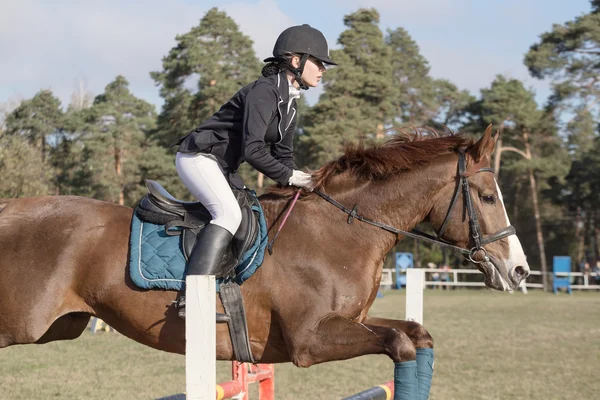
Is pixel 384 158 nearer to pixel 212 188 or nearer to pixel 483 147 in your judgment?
pixel 483 147

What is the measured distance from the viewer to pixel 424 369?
182 inches

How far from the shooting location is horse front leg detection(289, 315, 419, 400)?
4.45m

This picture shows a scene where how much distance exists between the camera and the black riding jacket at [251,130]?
15.6 feet

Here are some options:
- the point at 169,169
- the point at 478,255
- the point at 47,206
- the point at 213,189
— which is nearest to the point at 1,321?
the point at 47,206

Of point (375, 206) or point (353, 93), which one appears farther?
point (353, 93)

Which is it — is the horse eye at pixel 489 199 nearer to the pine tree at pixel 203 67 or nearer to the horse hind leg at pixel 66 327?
the horse hind leg at pixel 66 327

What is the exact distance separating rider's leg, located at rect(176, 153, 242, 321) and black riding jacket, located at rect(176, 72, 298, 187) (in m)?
0.12

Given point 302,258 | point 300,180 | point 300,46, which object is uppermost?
point 300,46

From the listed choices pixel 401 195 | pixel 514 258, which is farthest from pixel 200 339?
pixel 514 258

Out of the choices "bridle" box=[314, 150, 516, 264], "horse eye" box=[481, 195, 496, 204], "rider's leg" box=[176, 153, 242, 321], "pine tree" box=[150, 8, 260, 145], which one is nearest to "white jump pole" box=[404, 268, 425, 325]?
"bridle" box=[314, 150, 516, 264]

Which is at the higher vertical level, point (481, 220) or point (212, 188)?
point (212, 188)

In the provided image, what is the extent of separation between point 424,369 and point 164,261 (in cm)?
193

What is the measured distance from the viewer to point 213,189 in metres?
4.89

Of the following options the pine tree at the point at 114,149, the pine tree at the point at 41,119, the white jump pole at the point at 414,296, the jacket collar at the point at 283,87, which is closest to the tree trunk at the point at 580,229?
the pine tree at the point at 114,149
